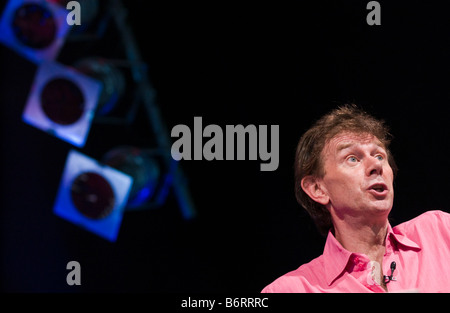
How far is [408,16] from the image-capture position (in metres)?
2.45

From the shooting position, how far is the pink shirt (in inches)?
69.2

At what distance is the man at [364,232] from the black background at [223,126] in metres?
0.54

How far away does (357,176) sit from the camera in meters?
1.86

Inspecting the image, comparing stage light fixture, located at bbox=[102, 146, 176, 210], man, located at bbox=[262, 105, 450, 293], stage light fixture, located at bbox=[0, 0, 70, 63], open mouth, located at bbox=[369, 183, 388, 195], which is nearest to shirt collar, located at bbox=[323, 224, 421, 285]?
man, located at bbox=[262, 105, 450, 293]

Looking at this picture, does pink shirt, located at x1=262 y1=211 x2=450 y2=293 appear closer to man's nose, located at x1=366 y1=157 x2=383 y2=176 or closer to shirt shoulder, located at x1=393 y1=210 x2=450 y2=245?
shirt shoulder, located at x1=393 y1=210 x2=450 y2=245

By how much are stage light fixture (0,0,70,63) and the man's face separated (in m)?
1.51

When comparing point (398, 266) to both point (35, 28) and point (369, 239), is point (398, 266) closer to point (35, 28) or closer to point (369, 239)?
point (369, 239)

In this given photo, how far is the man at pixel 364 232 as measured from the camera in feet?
5.86

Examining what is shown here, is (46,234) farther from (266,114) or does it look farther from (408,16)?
(408,16)

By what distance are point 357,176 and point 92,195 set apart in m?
1.49

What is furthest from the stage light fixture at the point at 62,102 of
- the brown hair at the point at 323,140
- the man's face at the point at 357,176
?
the man's face at the point at 357,176

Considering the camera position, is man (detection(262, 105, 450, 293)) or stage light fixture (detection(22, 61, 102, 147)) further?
stage light fixture (detection(22, 61, 102, 147))

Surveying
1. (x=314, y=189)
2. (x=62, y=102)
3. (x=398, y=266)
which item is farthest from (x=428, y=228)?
(x=62, y=102)

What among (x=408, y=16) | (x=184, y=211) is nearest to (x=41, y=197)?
(x=184, y=211)
